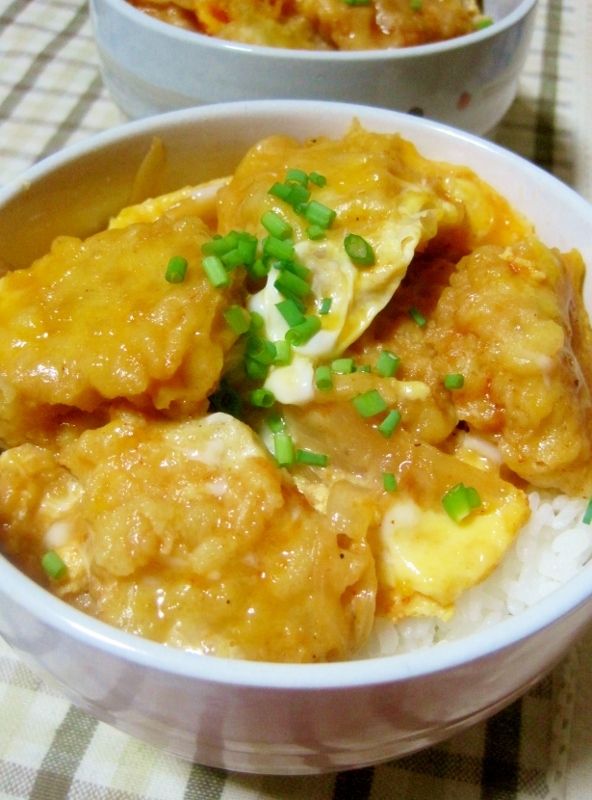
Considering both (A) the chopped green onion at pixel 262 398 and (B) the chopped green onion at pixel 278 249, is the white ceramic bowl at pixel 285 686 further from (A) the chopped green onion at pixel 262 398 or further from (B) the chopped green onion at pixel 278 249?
(B) the chopped green onion at pixel 278 249

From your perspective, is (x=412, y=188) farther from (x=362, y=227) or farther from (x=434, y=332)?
(x=434, y=332)

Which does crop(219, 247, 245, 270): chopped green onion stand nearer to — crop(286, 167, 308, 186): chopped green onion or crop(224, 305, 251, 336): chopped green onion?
crop(224, 305, 251, 336): chopped green onion

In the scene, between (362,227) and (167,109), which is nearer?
(362,227)

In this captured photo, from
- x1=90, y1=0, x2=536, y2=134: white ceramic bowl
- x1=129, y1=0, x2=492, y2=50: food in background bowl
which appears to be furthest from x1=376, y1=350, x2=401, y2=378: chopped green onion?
x1=129, y1=0, x2=492, y2=50: food in background bowl

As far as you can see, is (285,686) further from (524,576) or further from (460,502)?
(524,576)

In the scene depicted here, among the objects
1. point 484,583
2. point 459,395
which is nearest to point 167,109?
point 459,395

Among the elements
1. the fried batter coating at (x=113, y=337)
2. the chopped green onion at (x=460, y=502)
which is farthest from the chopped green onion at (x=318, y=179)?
the chopped green onion at (x=460, y=502)

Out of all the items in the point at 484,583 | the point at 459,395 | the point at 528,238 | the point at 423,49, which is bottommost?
the point at 484,583
